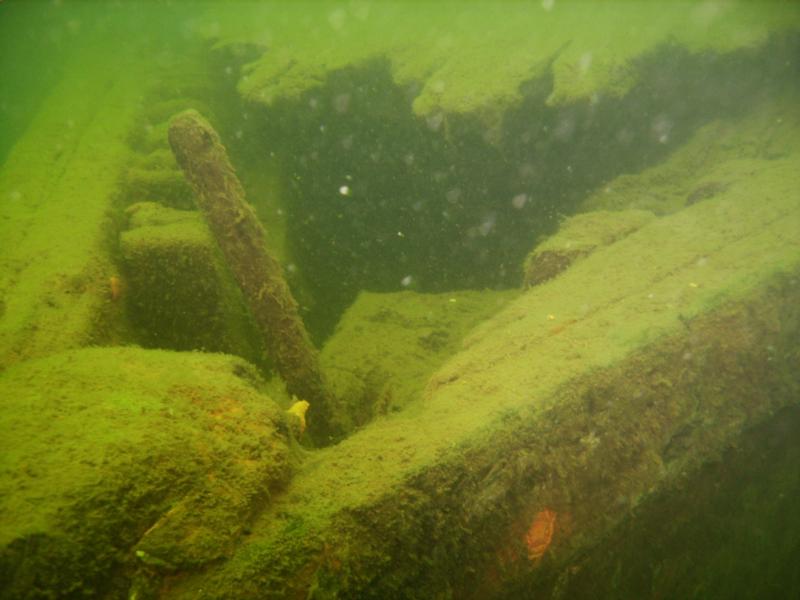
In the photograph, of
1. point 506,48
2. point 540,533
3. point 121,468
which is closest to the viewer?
point 121,468

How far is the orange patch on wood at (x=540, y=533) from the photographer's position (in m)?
2.04

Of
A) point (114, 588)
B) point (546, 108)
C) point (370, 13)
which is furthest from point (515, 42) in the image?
point (114, 588)

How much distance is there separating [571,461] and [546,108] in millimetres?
4855

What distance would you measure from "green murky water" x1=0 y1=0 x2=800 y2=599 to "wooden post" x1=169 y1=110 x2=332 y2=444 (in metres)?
0.02

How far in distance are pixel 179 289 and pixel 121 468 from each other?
2469 millimetres

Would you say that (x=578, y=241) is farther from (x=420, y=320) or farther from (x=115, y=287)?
(x=115, y=287)

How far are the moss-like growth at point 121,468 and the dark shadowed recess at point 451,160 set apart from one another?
3864mm

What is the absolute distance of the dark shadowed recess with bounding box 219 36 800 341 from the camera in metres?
5.67

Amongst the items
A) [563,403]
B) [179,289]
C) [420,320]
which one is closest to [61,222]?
[179,289]

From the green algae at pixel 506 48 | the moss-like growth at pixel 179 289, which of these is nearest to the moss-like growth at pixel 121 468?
the moss-like growth at pixel 179 289

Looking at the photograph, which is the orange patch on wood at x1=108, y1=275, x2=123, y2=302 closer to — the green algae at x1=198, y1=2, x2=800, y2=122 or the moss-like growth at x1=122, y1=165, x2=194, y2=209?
the moss-like growth at x1=122, y1=165, x2=194, y2=209

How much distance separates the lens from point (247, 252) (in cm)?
345

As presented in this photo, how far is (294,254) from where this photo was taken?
6.26 m

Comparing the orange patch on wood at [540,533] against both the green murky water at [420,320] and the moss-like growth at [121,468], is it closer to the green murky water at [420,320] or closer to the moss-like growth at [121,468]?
the green murky water at [420,320]
